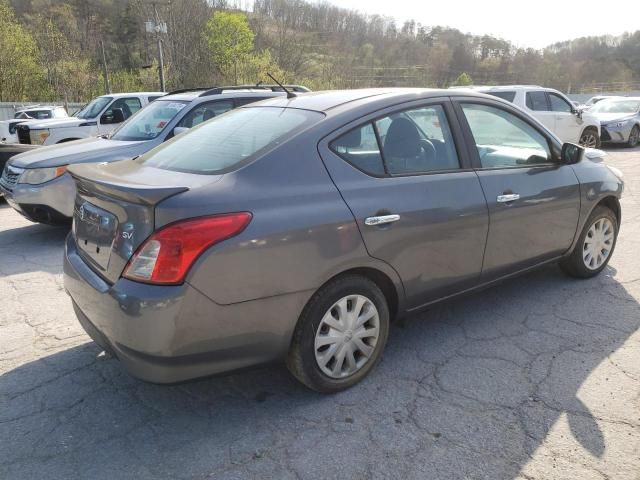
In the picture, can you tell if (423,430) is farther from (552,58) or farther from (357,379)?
(552,58)

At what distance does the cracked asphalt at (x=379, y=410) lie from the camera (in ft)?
7.22

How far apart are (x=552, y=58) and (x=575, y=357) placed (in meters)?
88.4

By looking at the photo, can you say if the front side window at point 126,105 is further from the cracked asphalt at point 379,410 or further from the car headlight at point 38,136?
the cracked asphalt at point 379,410

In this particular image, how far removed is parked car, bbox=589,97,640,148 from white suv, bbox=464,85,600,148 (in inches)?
91.0

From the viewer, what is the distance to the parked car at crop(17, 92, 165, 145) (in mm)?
10406

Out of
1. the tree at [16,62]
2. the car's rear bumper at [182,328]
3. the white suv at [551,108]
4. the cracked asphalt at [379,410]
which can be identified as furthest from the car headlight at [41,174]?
the tree at [16,62]

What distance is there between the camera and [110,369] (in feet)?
9.87

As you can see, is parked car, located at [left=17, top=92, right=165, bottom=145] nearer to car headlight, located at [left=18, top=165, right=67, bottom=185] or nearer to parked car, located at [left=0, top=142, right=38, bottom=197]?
parked car, located at [left=0, top=142, right=38, bottom=197]

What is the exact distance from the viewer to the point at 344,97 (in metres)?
3.02

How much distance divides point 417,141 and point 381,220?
676 millimetres

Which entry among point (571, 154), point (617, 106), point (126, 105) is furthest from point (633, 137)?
point (126, 105)

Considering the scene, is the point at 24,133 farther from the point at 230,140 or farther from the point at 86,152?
the point at 230,140

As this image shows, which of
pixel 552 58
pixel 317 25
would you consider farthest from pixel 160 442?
pixel 317 25

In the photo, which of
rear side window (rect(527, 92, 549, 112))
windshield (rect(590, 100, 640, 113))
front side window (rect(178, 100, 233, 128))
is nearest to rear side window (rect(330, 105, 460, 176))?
front side window (rect(178, 100, 233, 128))
